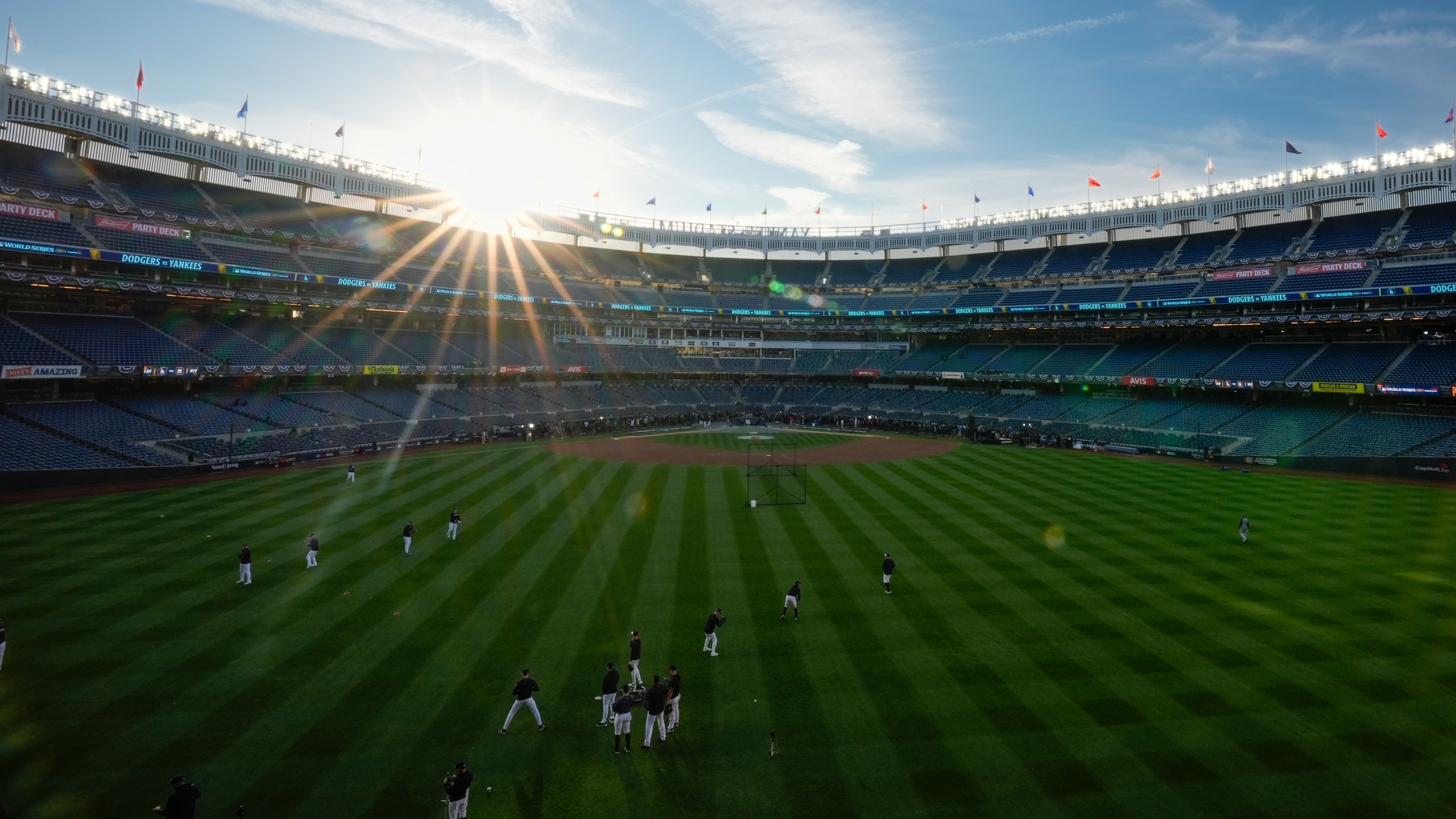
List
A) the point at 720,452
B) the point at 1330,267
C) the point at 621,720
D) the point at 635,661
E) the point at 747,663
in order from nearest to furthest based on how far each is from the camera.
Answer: the point at 621,720 < the point at 635,661 < the point at 747,663 < the point at 720,452 < the point at 1330,267

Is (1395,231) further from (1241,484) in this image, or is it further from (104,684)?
(104,684)

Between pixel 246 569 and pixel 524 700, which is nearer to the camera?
pixel 524 700

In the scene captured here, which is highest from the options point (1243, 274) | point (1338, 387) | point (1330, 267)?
point (1330, 267)

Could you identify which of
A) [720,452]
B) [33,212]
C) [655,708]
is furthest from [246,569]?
[33,212]

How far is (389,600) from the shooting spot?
723 inches

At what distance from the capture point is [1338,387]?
157 feet

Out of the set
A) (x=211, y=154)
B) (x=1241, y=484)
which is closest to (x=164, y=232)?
(x=211, y=154)

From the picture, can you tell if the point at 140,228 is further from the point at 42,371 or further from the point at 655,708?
the point at 655,708

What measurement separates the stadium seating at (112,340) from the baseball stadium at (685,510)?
35cm

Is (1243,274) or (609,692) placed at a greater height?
(1243,274)

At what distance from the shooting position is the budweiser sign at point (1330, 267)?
52844 mm

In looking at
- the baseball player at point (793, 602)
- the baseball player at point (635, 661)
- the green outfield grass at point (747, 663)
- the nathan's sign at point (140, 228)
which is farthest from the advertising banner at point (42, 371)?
the baseball player at point (793, 602)

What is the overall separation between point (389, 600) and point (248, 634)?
10.8 feet

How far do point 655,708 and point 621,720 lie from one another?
65 centimetres
